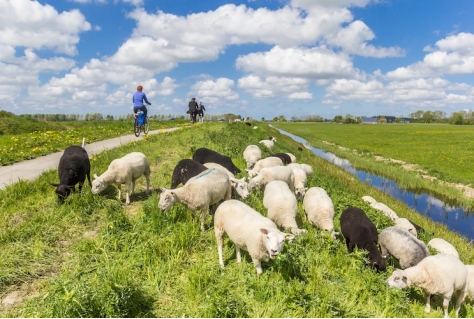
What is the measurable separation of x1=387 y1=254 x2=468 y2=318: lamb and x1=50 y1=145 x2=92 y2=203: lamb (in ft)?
26.9

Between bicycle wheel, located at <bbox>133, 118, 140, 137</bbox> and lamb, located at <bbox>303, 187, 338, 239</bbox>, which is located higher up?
bicycle wheel, located at <bbox>133, 118, 140, 137</bbox>

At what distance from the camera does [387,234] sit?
8.04 m

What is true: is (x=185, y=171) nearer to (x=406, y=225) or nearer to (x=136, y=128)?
(x=406, y=225)

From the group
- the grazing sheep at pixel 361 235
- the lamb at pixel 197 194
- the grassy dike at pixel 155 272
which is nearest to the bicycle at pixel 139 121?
the grassy dike at pixel 155 272

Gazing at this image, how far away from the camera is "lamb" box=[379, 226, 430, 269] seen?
7352 mm

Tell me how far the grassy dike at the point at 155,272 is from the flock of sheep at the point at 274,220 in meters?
0.34

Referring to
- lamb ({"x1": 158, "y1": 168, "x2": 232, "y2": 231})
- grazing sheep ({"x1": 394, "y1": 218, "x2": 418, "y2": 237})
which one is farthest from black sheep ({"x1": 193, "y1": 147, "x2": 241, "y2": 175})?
grazing sheep ({"x1": 394, "y1": 218, "x2": 418, "y2": 237})

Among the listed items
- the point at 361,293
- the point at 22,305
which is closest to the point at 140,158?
the point at 22,305

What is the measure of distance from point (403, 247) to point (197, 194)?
5.24m

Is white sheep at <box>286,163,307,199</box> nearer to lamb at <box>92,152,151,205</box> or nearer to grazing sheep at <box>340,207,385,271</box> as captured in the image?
grazing sheep at <box>340,207,385,271</box>

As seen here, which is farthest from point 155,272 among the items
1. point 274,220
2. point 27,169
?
point 27,169

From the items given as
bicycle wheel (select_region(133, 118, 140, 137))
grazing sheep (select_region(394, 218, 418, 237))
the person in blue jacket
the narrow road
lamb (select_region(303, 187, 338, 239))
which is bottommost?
grazing sheep (select_region(394, 218, 418, 237))

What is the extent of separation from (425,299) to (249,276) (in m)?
4.19

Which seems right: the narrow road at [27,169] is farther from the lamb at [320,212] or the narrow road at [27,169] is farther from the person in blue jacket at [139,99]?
the lamb at [320,212]
